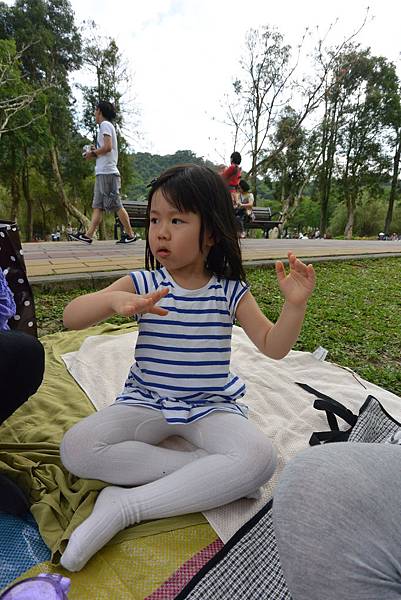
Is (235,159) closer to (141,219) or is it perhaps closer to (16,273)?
(141,219)

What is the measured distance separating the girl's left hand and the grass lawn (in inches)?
47.4

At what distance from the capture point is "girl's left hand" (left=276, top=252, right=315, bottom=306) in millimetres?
1128

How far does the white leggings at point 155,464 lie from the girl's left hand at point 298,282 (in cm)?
43

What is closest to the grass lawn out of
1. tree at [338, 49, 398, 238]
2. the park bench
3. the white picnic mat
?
the white picnic mat

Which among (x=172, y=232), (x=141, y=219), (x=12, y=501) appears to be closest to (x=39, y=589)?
(x=12, y=501)

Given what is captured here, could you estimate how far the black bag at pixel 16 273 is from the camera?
1.43 meters

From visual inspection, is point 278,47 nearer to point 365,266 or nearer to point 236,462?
point 365,266

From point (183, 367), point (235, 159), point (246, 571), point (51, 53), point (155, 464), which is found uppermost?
point (51, 53)

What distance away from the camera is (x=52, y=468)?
4.04ft

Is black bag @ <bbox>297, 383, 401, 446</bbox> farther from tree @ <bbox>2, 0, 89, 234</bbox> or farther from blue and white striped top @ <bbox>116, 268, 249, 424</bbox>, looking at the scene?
tree @ <bbox>2, 0, 89, 234</bbox>

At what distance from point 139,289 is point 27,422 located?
2.42 feet

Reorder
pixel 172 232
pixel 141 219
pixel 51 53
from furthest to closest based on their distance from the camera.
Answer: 1. pixel 51 53
2. pixel 141 219
3. pixel 172 232

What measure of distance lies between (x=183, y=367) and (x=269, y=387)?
2.61 ft

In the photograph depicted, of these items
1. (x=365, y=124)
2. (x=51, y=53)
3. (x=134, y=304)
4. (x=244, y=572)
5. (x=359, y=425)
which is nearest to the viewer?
(x=244, y=572)
